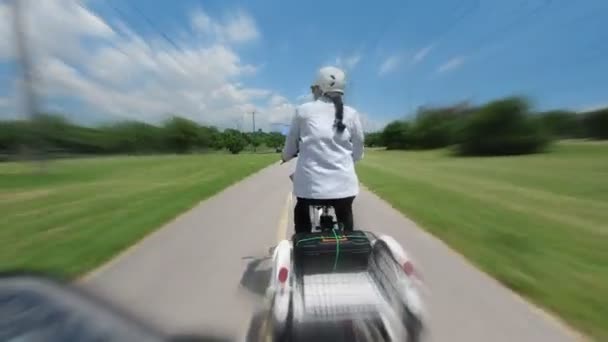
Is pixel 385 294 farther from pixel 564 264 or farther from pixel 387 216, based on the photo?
pixel 387 216

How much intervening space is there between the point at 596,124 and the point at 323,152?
2799 inches

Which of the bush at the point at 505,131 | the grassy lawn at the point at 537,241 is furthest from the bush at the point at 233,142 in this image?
the grassy lawn at the point at 537,241

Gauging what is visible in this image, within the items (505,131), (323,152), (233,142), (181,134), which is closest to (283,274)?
(323,152)

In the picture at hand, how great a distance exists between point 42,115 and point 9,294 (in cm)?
2216

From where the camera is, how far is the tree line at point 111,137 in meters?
20.5

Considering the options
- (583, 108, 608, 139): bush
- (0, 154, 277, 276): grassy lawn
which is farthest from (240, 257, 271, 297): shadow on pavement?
(583, 108, 608, 139): bush

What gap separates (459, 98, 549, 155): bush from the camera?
54.0 meters

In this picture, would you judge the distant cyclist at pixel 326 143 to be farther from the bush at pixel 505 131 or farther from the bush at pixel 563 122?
the bush at pixel 563 122

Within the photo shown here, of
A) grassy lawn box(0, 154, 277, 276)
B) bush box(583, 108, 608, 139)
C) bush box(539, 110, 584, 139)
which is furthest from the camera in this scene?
bush box(539, 110, 584, 139)

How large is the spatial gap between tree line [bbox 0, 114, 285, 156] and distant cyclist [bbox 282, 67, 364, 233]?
2074cm

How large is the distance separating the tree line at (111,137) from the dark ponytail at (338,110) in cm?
2093

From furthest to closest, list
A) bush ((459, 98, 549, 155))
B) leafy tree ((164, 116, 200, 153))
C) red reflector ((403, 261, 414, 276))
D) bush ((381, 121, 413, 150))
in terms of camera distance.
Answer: bush ((381, 121, 413, 150)), leafy tree ((164, 116, 200, 153)), bush ((459, 98, 549, 155)), red reflector ((403, 261, 414, 276))

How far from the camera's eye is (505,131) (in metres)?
55.8

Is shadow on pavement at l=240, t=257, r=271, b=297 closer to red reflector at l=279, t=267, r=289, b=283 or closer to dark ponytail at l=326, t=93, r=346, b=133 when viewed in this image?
red reflector at l=279, t=267, r=289, b=283
